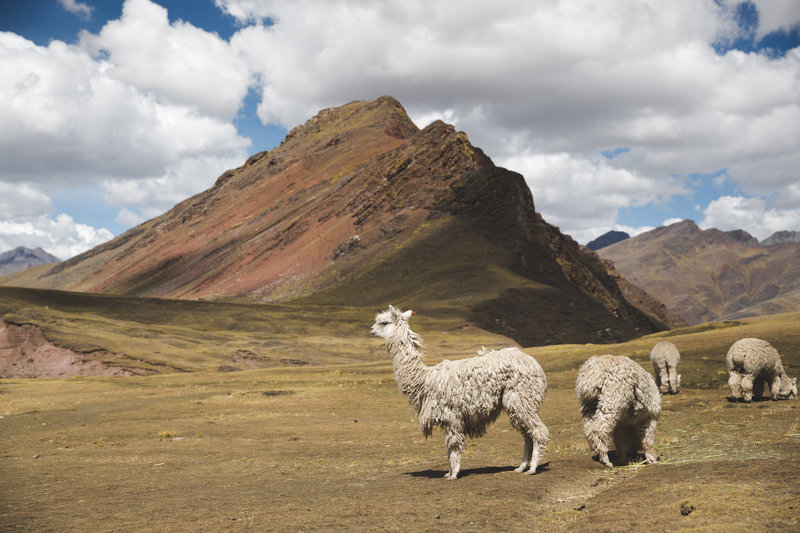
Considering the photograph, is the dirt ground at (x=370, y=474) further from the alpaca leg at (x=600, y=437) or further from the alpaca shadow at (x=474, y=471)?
the alpaca leg at (x=600, y=437)

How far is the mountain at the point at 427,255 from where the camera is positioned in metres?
110

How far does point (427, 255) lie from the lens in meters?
138

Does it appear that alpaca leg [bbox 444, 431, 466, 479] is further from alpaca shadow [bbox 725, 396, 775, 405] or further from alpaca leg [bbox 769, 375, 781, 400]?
alpaca leg [bbox 769, 375, 781, 400]

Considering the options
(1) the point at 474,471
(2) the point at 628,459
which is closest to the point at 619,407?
(2) the point at 628,459

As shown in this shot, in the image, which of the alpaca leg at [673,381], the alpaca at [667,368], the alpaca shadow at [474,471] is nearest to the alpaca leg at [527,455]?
the alpaca shadow at [474,471]

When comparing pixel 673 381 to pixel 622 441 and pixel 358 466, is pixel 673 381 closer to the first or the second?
pixel 622 441

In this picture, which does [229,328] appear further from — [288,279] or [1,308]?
[288,279]

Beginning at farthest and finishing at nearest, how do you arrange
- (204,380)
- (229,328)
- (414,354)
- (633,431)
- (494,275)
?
1. (494,275)
2. (229,328)
3. (204,380)
4. (414,354)
5. (633,431)

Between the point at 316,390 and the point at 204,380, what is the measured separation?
40.8ft

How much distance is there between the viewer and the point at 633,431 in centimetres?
1470

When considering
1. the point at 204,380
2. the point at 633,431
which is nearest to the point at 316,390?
the point at 204,380

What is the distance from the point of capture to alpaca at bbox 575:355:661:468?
14.1m

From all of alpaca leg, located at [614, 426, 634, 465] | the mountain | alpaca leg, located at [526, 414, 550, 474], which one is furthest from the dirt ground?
the mountain

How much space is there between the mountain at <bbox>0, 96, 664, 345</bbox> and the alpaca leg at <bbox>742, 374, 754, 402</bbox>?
74.8 m
